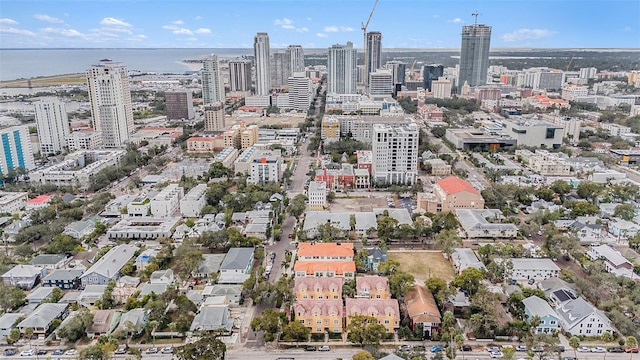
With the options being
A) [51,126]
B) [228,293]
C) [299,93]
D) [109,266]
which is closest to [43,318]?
[109,266]

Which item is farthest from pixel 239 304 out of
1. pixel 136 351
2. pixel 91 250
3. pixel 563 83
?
pixel 563 83

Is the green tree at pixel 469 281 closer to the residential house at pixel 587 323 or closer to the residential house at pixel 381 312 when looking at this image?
the residential house at pixel 381 312

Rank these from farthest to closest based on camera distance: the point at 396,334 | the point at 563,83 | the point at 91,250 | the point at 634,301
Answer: the point at 563,83 → the point at 91,250 → the point at 634,301 → the point at 396,334

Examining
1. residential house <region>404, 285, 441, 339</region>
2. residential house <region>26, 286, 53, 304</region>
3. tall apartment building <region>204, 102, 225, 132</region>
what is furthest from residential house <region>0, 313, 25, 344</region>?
tall apartment building <region>204, 102, 225, 132</region>

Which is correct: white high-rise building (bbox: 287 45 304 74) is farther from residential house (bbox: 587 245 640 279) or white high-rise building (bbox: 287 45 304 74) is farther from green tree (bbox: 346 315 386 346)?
green tree (bbox: 346 315 386 346)

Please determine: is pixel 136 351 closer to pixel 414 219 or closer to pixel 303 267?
pixel 303 267

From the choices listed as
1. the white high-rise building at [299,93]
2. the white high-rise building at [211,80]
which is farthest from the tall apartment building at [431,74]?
the white high-rise building at [211,80]
